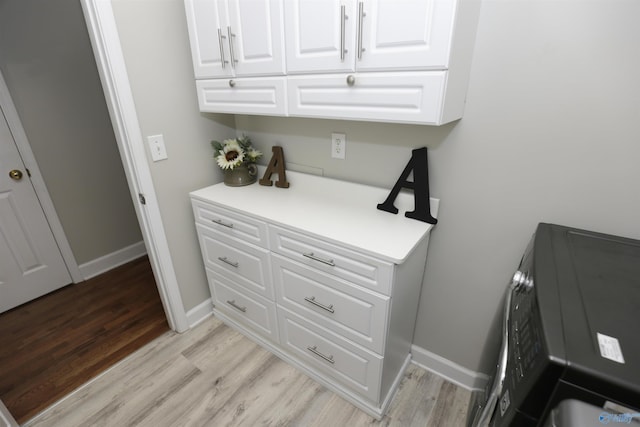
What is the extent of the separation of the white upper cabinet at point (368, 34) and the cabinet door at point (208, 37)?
0.36m

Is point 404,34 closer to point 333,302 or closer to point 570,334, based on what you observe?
point 570,334

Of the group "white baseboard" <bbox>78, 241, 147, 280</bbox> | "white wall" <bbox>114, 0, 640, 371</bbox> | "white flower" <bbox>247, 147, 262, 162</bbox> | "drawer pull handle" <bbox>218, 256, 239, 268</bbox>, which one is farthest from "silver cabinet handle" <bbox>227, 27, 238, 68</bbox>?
"white baseboard" <bbox>78, 241, 147, 280</bbox>

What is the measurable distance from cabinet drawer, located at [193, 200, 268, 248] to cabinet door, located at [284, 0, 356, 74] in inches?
28.2

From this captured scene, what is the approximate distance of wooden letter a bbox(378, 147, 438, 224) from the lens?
1284mm

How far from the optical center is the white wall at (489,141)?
3.12ft

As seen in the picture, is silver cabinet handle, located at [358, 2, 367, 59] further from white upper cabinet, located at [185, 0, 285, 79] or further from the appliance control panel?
the appliance control panel

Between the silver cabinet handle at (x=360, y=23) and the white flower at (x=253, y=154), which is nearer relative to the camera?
the silver cabinet handle at (x=360, y=23)

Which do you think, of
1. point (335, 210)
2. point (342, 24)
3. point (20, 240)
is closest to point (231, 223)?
point (335, 210)

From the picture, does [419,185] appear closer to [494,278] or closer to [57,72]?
[494,278]

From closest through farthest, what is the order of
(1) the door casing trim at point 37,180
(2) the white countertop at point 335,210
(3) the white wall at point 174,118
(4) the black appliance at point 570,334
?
(4) the black appliance at point 570,334, (2) the white countertop at point 335,210, (3) the white wall at point 174,118, (1) the door casing trim at point 37,180

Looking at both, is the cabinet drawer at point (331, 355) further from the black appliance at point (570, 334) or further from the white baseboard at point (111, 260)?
the white baseboard at point (111, 260)

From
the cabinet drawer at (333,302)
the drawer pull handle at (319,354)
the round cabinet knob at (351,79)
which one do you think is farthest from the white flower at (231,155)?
the drawer pull handle at (319,354)

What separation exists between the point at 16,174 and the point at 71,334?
111 centimetres

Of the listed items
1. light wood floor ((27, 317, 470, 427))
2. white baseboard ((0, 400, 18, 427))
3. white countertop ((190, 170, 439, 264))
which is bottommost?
light wood floor ((27, 317, 470, 427))
